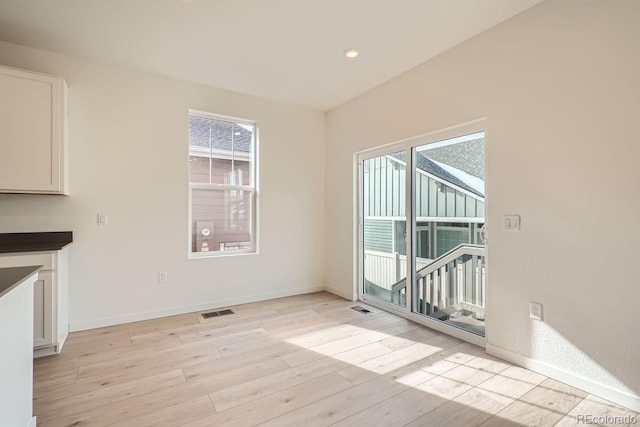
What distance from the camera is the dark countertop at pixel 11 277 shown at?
1.20m

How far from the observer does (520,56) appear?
2.34 metres

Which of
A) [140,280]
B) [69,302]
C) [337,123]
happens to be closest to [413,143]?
[337,123]

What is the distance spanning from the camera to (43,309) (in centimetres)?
246

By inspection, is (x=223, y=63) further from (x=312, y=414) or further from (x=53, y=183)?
(x=312, y=414)

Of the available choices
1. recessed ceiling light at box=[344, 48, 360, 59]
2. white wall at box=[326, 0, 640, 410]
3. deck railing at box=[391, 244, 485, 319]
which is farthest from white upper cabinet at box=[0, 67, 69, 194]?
deck railing at box=[391, 244, 485, 319]

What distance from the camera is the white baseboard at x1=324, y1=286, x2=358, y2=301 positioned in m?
4.09

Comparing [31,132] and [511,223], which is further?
[31,132]

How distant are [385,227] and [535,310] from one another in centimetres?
180

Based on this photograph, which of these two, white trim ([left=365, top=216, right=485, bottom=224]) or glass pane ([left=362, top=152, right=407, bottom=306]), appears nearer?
white trim ([left=365, top=216, right=485, bottom=224])

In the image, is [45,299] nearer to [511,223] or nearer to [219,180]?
[219,180]

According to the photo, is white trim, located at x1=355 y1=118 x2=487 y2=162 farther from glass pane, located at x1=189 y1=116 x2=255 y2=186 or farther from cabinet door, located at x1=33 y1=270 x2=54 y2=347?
cabinet door, located at x1=33 y1=270 x2=54 y2=347

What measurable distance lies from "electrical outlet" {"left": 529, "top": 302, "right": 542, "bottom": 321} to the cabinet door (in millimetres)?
3823

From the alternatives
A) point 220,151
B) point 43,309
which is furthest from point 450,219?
point 43,309

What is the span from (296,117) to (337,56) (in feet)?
4.86
